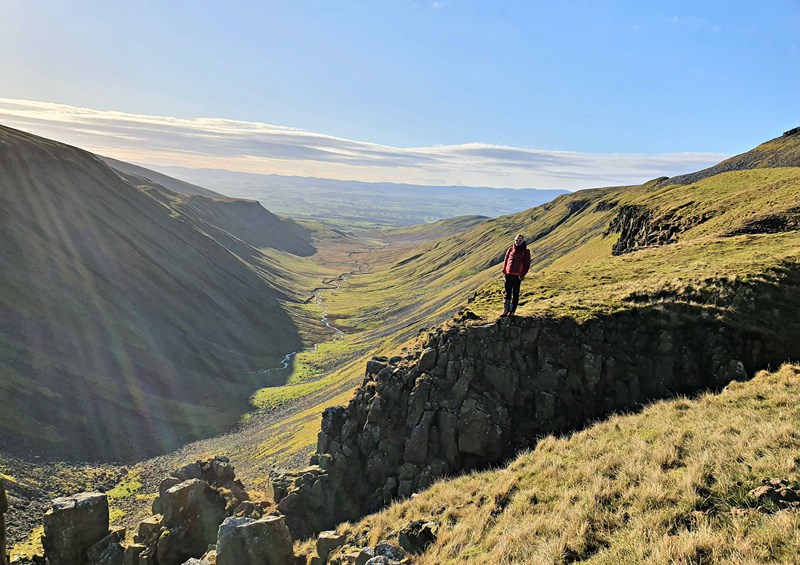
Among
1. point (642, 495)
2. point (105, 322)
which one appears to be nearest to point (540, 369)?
point (642, 495)

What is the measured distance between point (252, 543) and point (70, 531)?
1309 cm

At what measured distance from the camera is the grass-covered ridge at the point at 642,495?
32.6 ft

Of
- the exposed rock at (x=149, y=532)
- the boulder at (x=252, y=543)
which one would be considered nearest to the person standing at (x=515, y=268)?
the boulder at (x=252, y=543)

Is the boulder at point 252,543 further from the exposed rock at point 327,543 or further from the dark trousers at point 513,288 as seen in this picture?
the dark trousers at point 513,288

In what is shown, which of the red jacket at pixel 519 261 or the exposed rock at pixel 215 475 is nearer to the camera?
the red jacket at pixel 519 261

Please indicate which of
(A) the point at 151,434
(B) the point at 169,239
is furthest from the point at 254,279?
(A) the point at 151,434

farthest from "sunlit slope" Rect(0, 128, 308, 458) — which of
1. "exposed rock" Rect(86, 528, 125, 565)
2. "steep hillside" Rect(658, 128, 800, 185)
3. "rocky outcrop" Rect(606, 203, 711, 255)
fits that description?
"steep hillside" Rect(658, 128, 800, 185)

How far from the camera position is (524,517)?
549 inches

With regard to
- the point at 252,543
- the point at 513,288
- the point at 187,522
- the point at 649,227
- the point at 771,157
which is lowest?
the point at 187,522

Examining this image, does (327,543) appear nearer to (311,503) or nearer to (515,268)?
(311,503)

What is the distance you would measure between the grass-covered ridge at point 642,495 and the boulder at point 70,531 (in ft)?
47.0

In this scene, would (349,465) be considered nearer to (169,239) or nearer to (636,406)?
(636,406)

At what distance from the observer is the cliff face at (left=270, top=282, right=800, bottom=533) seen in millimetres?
22172

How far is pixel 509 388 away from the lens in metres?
23.6
